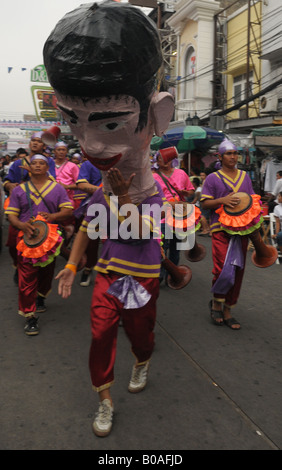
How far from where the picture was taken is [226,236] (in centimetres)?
392

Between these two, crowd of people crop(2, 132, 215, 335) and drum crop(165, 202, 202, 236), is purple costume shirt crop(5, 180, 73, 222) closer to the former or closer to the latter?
crowd of people crop(2, 132, 215, 335)

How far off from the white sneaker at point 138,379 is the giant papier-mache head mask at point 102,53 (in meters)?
1.54

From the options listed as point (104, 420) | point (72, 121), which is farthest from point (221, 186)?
point (104, 420)

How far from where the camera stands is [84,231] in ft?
8.40

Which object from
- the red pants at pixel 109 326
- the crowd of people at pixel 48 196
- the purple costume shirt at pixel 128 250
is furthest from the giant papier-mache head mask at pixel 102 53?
the crowd of people at pixel 48 196

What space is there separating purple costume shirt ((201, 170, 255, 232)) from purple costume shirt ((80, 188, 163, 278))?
1.54 metres

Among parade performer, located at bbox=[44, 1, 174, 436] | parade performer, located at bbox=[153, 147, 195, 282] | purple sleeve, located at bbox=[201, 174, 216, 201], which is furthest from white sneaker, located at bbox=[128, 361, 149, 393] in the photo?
parade performer, located at bbox=[153, 147, 195, 282]

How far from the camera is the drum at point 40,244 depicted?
3725 millimetres

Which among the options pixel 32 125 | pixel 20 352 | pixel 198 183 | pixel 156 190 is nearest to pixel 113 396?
pixel 20 352

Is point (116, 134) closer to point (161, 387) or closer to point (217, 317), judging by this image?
point (161, 387)

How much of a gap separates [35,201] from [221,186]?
1.83 m

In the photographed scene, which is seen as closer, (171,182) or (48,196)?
(48,196)

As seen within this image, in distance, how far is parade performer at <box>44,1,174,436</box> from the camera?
76.4 inches
